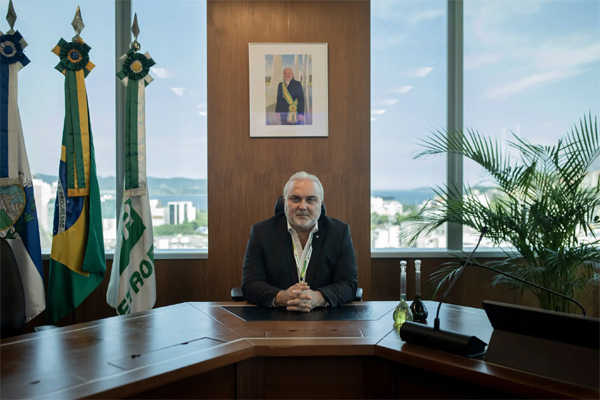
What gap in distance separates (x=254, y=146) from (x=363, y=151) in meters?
0.82

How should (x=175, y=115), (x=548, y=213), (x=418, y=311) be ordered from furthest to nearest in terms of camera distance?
(x=175, y=115) < (x=548, y=213) < (x=418, y=311)

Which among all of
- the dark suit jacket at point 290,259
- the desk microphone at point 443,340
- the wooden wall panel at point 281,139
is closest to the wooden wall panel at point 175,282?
the wooden wall panel at point 281,139

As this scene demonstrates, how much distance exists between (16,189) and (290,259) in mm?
1872

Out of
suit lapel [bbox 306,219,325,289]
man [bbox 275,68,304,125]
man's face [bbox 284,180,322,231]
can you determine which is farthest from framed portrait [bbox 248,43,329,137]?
suit lapel [bbox 306,219,325,289]

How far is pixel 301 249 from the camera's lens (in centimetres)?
249

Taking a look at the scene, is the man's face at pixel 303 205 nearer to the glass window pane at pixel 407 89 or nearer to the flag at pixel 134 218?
the flag at pixel 134 218

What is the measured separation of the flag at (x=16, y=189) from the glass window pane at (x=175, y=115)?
0.94 meters

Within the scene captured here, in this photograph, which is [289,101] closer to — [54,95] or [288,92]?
[288,92]

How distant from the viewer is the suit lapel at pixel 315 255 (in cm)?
239

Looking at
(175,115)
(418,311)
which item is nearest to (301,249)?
(418,311)

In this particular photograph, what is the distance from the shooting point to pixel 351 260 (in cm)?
243

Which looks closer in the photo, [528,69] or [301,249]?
[301,249]

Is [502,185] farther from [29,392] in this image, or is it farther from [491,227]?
[29,392]

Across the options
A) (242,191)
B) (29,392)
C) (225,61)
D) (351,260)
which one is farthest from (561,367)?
(225,61)
